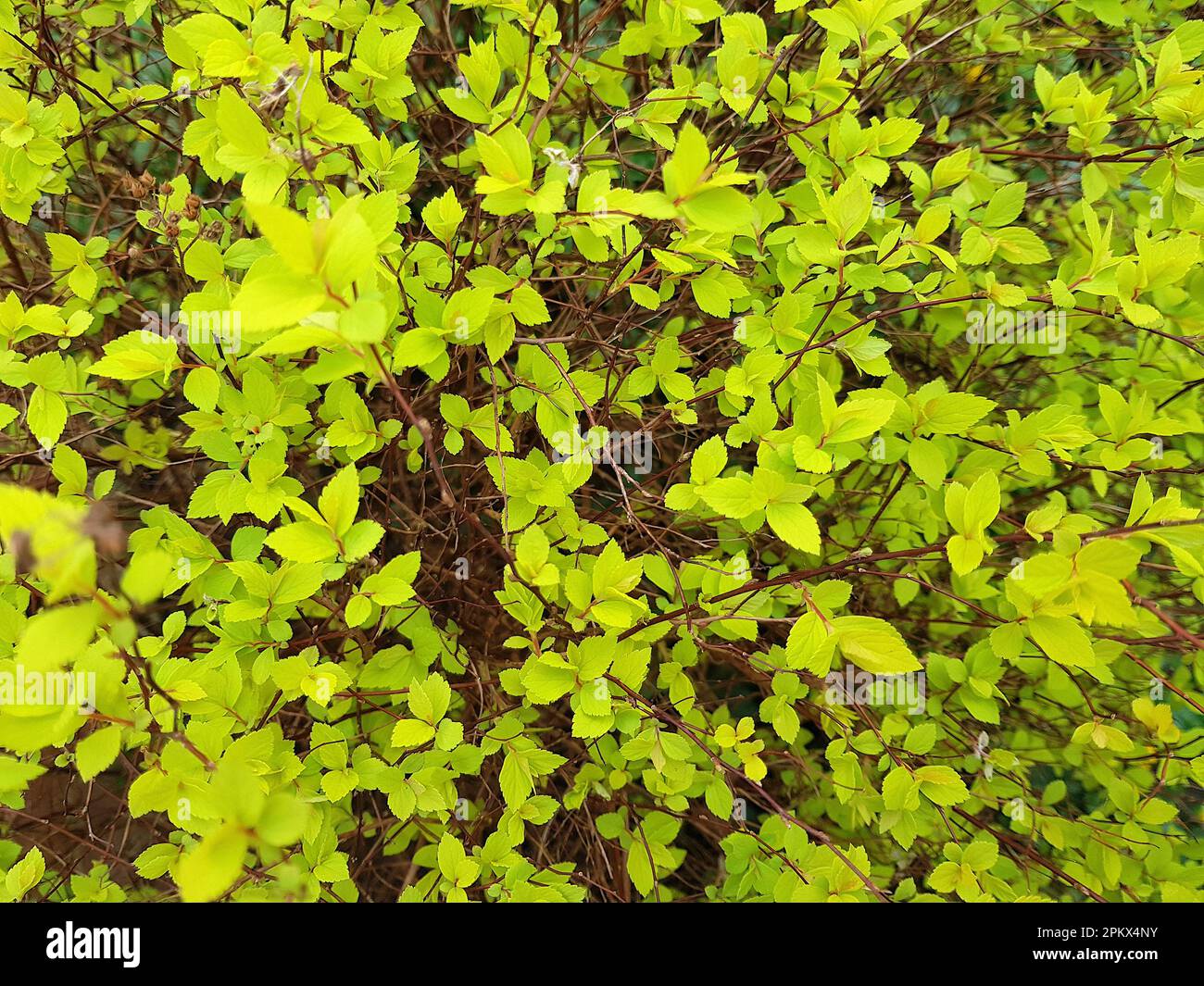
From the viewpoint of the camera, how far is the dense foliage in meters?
0.94

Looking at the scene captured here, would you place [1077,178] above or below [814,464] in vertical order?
above

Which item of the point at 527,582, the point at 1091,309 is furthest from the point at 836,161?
the point at 527,582

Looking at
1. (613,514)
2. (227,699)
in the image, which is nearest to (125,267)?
(227,699)

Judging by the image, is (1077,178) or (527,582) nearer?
(527,582)

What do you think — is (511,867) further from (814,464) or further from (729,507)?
(814,464)

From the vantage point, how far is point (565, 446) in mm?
1131

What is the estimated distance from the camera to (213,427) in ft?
3.91

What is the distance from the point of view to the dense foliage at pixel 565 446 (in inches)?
37.1

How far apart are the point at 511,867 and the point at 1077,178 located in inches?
74.6
